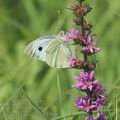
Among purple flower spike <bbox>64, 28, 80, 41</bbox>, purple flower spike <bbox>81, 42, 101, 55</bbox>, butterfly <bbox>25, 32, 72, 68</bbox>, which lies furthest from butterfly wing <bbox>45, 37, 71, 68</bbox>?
purple flower spike <bbox>81, 42, 101, 55</bbox>

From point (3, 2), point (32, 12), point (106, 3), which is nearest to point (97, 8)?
point (106, 3)

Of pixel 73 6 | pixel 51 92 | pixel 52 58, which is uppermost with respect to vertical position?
pixel 73 6

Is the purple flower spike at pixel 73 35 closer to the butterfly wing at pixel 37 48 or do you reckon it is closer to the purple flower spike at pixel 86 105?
the purple flower spike at pixel 86 105

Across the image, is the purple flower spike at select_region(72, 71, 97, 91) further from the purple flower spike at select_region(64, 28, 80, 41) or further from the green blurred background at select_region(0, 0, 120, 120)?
the green blurred background at select_region(0, 0, 120, 120)

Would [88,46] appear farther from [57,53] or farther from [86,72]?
[57,53]

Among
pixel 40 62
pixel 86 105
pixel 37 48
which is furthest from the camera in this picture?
pixel 40 62

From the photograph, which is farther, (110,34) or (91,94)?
(110,34)

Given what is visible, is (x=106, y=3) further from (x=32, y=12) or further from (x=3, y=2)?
(x=3, y=2)

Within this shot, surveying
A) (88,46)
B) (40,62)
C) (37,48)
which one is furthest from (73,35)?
(40,62)
